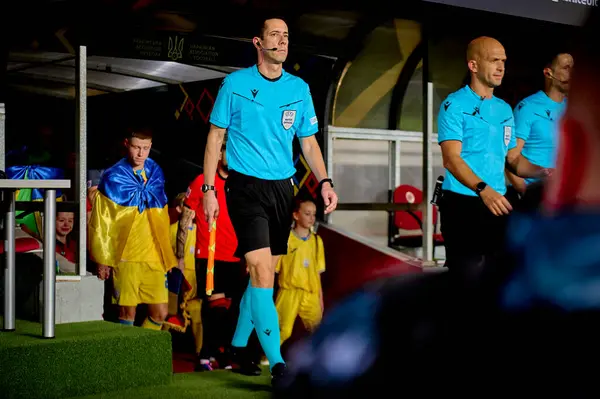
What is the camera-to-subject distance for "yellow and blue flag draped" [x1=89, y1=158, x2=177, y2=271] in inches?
242

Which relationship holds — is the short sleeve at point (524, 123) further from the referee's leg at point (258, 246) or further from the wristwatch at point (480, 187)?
the referee's leg at point (258, 246)

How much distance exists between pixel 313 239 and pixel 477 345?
660 centimetres

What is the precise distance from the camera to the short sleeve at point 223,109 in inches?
192

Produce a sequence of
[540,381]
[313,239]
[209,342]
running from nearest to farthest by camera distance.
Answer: [540,381] → [209,342] → [313,239]

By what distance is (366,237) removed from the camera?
25.6 feet

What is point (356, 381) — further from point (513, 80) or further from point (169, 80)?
point (513, 80)

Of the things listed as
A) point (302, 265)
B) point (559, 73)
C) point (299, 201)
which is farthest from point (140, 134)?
point (559, 73)

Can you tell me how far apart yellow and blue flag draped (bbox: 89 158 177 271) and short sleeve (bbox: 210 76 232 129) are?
1583 millimetres

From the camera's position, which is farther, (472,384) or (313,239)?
(313,239)

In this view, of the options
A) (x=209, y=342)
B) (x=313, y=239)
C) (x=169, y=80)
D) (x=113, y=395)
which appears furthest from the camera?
(x=169, y=80)

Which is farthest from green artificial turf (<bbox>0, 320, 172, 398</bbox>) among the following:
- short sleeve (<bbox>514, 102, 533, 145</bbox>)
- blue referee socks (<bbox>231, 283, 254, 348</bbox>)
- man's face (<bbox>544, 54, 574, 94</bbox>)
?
man's face (<bbox>544, 54, 574, 94</bbox>)

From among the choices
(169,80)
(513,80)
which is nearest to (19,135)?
(169,80)

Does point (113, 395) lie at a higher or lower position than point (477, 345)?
lower

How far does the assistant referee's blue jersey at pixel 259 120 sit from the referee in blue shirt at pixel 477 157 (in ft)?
3.02
